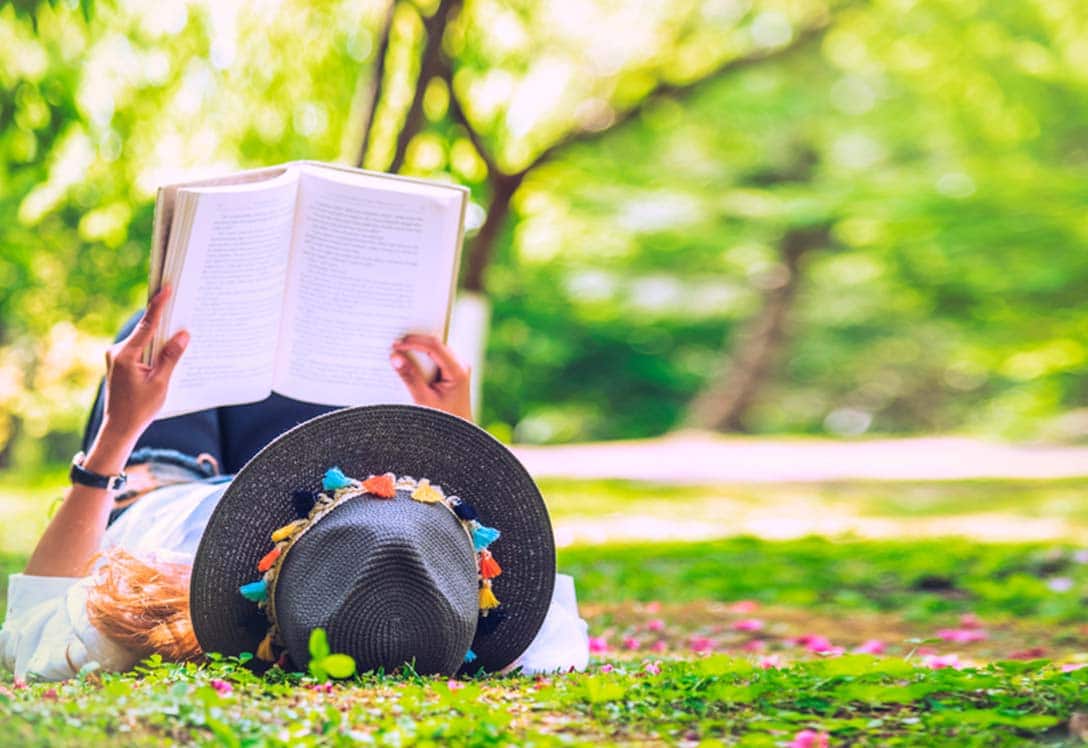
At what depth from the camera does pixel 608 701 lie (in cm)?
233

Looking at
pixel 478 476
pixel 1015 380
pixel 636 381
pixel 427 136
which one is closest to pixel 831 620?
pixel 478 476

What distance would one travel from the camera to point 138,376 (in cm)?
264

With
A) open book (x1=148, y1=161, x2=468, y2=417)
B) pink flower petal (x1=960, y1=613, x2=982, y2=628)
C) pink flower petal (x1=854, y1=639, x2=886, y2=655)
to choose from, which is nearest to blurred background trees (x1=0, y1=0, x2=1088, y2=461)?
open book (x1=148, y1=161, x2=468, y2=417)

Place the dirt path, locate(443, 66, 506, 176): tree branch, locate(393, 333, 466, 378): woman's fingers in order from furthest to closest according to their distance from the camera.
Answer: the dirt path
locate(443, 66, 506, 176): tree branch
locate(393, 333, 466, 378): woman's fingers

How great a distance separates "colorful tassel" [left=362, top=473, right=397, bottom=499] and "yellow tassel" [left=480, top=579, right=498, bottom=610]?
0.27 m

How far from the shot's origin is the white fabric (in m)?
2.61

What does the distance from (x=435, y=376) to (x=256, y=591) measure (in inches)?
29.2

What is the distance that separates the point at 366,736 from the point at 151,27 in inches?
301

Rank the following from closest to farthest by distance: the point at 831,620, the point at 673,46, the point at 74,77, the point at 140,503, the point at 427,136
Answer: the point at 140,503, the point at 831,620, the point at 74,77, the point at 427,136, the point at 673,46

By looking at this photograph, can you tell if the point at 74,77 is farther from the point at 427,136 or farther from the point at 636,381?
the point at 636,381

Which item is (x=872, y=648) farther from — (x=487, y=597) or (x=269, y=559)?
(x=269, y=559)

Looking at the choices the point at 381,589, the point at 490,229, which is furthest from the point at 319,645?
the point at 490,229

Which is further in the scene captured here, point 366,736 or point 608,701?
point 608,701

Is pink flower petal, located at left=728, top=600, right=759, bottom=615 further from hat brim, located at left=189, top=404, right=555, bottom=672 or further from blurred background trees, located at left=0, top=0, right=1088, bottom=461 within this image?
blurred background trees, located at left=0, top=0, right=1088, bottom=461
